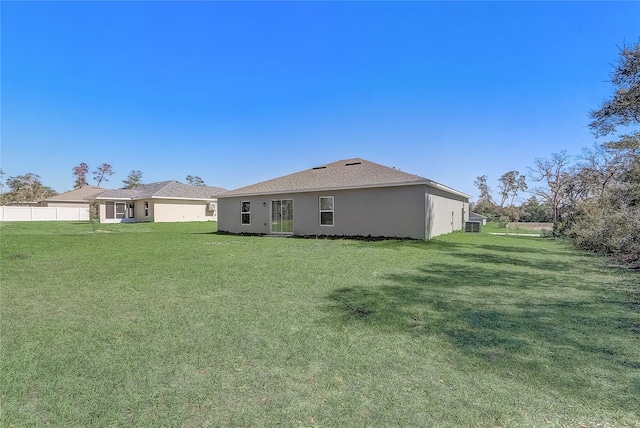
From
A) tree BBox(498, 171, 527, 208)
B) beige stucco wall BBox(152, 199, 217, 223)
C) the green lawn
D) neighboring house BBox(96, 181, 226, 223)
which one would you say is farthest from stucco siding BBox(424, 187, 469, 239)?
beige stucco wall BBox(152, 199, 217, 223)

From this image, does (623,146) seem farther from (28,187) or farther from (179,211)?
(28,187)

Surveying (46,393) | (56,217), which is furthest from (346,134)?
(56,217)

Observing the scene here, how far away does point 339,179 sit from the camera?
15055 mm

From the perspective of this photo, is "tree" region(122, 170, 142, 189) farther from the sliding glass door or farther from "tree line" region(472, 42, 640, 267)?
"tree line" region(472, 42, 640, 267)

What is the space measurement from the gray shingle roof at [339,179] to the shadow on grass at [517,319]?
7465 mm

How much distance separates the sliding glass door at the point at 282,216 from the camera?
52.7 feet

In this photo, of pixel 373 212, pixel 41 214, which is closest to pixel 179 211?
pixel 41 214

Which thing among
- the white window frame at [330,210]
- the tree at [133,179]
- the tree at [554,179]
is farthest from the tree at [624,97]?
the tree at [133,179]

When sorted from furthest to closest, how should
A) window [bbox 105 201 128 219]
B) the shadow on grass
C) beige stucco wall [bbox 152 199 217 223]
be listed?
window [bbox 105 201 128 219], beige stucco wall [bbox 152 199 217 223], the shadow on grass

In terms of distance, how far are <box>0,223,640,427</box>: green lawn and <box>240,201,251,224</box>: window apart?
1154 centimetres

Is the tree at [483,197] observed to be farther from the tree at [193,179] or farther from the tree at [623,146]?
the tree at [193,179]

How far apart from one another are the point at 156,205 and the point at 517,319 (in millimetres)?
30200

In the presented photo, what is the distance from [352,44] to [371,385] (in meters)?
13.4

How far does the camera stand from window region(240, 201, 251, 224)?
17609mm
